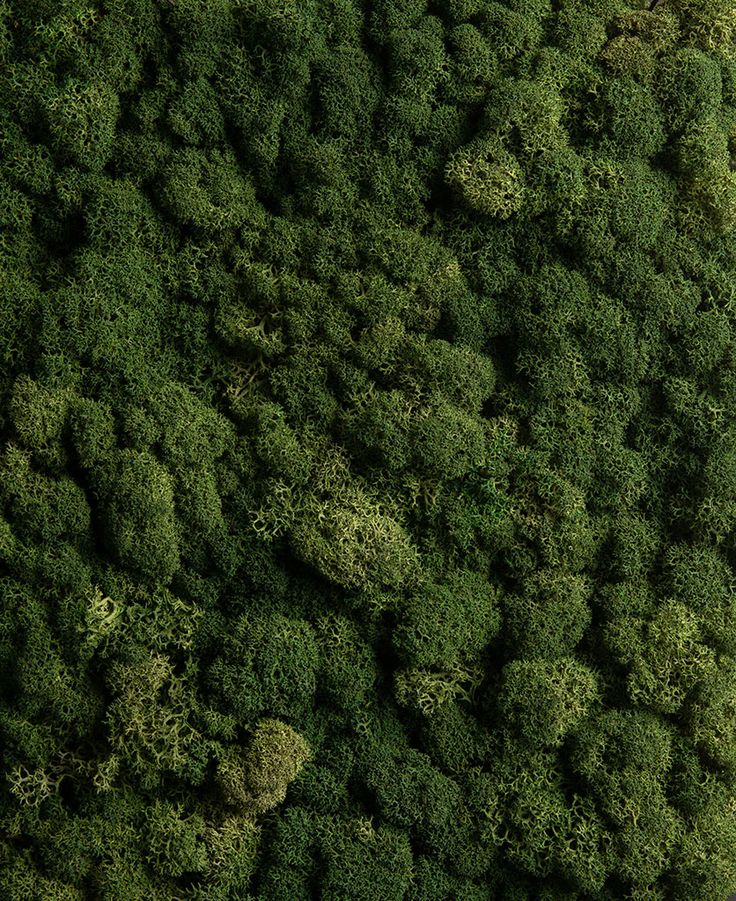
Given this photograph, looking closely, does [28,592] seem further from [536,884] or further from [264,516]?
[536,884]

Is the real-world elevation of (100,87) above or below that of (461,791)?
above

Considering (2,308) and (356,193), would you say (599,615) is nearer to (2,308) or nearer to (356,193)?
(356,193)

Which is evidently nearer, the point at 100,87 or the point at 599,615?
the point at 100,87

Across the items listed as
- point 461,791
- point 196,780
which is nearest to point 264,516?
point 196,780

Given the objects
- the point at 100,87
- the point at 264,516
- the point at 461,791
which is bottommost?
the point at 461,791

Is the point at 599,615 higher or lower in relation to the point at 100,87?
lower

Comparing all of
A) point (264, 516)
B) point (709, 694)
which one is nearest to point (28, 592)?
point (264, 516)
